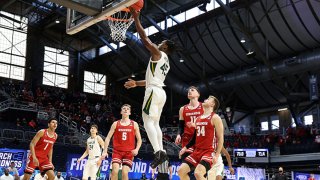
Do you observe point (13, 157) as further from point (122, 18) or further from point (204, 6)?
point (204, 6)

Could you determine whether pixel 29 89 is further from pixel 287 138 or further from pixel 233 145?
pixel 287 138

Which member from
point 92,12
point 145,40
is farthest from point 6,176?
point 145,40

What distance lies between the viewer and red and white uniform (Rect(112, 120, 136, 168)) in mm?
9778

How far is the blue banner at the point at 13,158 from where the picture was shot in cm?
2067

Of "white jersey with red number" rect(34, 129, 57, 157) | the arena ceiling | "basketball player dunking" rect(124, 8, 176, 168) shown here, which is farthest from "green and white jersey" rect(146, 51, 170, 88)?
the arena ceiling

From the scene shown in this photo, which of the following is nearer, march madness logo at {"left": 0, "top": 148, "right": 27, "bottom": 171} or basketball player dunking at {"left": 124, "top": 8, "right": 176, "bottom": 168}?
basketball player dunking at {"left": 124, "top": 8, "right": 176, "bottom": 168}

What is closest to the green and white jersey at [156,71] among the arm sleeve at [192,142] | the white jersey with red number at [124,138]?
the arm sleeve at [192,142]

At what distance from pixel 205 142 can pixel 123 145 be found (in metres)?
2.40

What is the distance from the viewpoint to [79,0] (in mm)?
8648

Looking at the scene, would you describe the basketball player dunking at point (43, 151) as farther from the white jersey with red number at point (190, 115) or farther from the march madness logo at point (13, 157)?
the march madness logo at point (13, 157)

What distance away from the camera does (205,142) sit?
8406 mm

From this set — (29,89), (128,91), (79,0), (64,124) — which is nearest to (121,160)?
(79,0)

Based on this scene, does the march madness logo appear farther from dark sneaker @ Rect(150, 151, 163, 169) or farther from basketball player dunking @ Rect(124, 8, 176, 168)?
dark sneaker @ Rect(150, 151, 163, 169)

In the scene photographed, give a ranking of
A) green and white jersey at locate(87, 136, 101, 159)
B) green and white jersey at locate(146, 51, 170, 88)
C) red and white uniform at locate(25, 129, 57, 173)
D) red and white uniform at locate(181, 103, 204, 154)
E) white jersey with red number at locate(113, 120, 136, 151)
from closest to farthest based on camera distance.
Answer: green and white jersey at locate(146, 51, 170, 88) < red and white uniform at locate(181, 103, 204, 154) < white jersey with red number at locate(113, 120, 136, 151) < red and white uniform at locate(25, 129, 57, 173) < green and white jersey at locate(87, 136, 101, 159)
